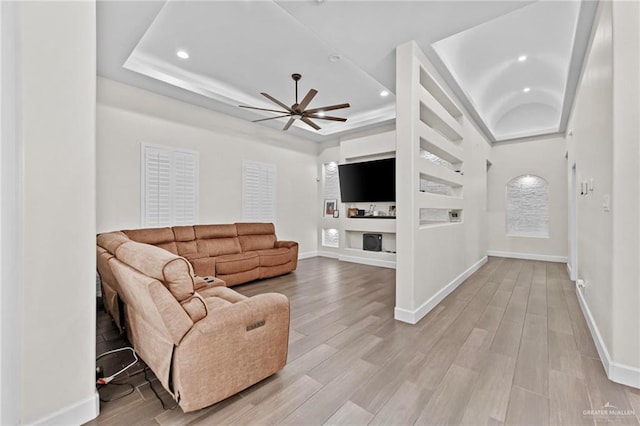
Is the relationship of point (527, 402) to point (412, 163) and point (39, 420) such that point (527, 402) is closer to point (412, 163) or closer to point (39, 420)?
point (412, 163)

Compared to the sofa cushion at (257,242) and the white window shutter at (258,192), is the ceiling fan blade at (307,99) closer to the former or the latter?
the white window shutter at (258,192)

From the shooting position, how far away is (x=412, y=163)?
3010mm

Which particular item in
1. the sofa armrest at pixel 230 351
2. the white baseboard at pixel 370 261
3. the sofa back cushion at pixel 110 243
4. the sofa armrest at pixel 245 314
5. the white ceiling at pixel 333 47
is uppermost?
the white ceiling at pixel 333 47

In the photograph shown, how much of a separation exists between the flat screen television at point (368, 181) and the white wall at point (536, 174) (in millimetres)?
3235

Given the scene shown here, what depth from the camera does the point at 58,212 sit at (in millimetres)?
1499

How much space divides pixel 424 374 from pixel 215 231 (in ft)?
13.1

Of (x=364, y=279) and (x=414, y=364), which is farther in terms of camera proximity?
(x=364, y=279)

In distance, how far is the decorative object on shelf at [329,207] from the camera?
7218mm

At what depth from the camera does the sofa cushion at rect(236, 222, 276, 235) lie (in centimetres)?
541

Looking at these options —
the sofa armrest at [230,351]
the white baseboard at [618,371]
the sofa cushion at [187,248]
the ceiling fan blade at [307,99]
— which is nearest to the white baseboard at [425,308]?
the white baseboard at [618,371]

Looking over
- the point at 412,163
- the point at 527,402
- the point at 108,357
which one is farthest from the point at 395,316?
the point at 108,357

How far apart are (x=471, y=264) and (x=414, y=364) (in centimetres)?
365

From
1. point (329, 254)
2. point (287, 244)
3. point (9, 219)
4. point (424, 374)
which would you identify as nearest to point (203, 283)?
point (9, 219)

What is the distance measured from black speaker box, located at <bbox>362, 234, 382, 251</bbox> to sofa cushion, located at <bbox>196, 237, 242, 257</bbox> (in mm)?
2811
